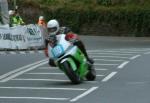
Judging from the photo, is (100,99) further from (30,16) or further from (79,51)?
(30,16)

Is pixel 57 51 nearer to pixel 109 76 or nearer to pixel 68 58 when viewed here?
pixel 68 58

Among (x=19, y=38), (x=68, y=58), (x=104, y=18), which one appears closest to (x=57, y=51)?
(x=68, y=58)

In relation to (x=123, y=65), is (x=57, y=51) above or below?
above

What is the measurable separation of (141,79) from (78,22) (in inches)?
1243

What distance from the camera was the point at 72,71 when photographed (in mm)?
15914

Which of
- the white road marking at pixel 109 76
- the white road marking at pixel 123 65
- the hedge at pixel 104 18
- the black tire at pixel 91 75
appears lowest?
the hedge at pixel 104 18

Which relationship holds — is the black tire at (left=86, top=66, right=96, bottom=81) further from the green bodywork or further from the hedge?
the hedge

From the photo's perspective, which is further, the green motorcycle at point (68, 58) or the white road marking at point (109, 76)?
the white road marking at point (109, 76)

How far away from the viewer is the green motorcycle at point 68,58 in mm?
15950

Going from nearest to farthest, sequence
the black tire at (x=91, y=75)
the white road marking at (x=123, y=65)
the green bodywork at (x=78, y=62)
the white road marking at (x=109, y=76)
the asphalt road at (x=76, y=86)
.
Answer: the asphalt road at (x=76, y=86) → the green bodywork at (x=78, y=62) → the black tire at (x=91, y=75) → the white road marking at (x=109, y=76) → the white road marking at (x=123, y=65)

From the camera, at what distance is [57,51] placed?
53.1 ft

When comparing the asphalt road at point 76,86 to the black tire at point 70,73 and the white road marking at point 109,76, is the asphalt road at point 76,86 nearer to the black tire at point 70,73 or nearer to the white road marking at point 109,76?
the white road marking at point 109,76

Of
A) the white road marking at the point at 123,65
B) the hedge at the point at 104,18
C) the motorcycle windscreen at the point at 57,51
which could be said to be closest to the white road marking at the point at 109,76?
the motorcycle windscreen at the point at 57,51

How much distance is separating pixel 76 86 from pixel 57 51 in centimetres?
102
